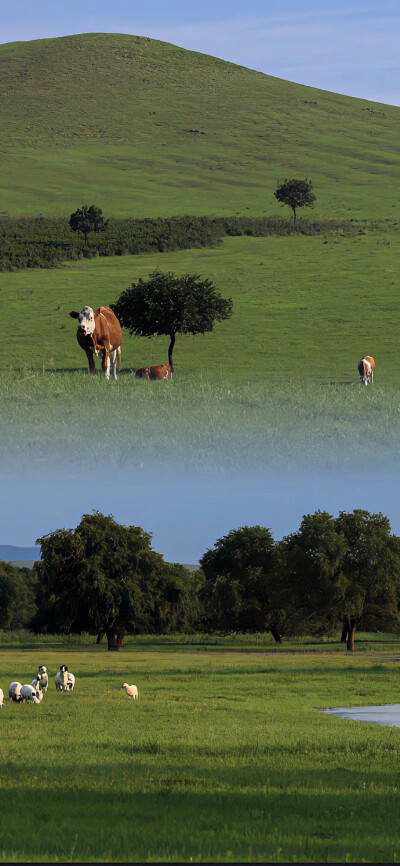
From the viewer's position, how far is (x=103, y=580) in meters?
63.4

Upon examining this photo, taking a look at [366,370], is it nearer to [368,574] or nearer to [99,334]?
[99,334]

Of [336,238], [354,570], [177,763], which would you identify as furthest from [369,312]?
[177,763]

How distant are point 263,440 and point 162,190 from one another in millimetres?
120263

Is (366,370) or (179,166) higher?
(179,166)

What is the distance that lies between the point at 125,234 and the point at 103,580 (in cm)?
5401

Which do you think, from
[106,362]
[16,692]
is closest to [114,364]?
[106,362]

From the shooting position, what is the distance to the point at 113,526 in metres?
68.9

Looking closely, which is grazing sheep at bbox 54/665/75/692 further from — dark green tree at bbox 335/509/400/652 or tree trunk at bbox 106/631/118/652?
tree trunk at bbox 106/631/118/652

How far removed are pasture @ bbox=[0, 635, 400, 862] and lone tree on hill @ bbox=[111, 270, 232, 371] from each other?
23730mm

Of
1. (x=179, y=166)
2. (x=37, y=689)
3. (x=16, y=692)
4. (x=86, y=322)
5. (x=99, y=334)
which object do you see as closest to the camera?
(x=16, y=692)

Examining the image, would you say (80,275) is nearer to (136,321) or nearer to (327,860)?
(136,321)

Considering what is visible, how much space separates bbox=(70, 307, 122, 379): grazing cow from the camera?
41.9m

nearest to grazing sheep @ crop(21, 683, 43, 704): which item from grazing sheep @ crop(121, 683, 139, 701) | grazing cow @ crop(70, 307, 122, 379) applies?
grazing sheep @ crop(121, 683, 139, 701)

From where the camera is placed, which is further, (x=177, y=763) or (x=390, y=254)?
(x=390, y=254)
